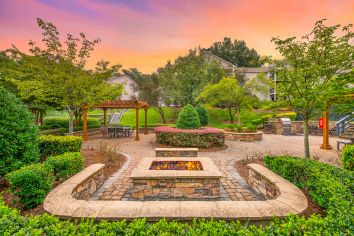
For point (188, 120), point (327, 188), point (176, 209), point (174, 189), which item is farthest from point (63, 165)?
point (188, 120)

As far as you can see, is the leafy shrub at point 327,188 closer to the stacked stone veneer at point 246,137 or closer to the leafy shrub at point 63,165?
the leafy shrub at point 63,165

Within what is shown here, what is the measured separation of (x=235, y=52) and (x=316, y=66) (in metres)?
48.0

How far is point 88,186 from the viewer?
450 centimetres

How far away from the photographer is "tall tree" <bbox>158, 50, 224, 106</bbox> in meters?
21.3

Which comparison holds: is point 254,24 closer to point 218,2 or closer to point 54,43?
Result: point 218,2

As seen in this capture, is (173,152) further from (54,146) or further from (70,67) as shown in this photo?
(70,67)

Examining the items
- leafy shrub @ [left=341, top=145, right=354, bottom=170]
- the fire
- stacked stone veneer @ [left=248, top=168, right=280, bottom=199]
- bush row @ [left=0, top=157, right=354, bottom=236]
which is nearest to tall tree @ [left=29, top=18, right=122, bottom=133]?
the fire

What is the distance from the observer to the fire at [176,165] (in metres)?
5.58

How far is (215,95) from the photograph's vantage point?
2003 cm

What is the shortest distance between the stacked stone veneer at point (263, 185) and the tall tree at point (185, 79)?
1656 centimetres

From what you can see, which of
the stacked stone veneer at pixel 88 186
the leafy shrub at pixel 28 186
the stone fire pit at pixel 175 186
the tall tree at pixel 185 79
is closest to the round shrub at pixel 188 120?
the stacked stone veneer at pixel 88 186

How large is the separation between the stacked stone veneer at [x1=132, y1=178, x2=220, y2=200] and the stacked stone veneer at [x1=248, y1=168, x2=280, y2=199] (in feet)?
3.86

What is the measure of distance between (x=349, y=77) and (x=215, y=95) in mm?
14776

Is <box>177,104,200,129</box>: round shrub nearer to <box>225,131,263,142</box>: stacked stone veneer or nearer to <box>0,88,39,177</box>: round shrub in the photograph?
<box>225,131,263,142</box>: stacked stone veneer
